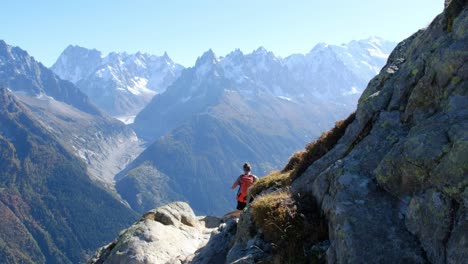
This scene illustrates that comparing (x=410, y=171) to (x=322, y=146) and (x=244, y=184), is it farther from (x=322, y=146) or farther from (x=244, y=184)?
(x=244, y=184)

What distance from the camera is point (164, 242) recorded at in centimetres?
2648

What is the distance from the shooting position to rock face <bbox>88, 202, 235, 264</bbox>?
22.0m

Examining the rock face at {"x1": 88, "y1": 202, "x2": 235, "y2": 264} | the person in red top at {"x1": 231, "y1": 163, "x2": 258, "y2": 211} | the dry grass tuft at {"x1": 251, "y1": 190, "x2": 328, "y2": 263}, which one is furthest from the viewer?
the person in red top at {"x1": 231, "y1": 163, "x2": 258, "y2": 211}

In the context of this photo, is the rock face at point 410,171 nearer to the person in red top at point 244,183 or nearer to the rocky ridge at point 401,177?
the rocky ridge at point 401,177

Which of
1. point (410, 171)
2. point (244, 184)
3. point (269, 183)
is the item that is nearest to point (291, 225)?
point (410, 171)

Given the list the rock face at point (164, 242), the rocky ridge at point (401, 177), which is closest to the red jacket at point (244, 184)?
the rock face at point (164, 242)

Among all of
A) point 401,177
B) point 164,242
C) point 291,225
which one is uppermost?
point 164,242

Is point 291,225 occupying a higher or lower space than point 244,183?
lower

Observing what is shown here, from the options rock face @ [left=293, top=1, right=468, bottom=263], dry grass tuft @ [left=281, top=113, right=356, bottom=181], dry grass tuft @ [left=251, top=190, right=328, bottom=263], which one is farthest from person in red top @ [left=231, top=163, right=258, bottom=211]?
dry grass tuft @ [left=251, top=190, right=328, bottom=263]

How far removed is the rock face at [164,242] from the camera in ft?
72.2

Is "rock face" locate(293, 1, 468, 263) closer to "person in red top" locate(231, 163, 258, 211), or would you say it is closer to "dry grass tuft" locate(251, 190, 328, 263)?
"dry grass tuft" locate(251, 190, 328, 263)

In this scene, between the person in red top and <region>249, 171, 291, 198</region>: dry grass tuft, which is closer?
<region>249, 171, 291, 198</region>: dry grass tuft

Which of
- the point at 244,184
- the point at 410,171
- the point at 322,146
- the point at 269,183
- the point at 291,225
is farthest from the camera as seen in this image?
the point at 244,184

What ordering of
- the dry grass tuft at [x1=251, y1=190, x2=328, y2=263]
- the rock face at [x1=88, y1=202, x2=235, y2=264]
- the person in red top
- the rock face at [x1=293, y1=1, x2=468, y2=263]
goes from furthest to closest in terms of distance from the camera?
1. the person in red top
2. the rock face at [x1=88, y1=202, x2=235, y2=264]
3. the dry grass tuft at [x1=251, y1=190, x2=328, y2=263]
4. the rock face at [x1=293, y1=1, x2=468, y2=263]
